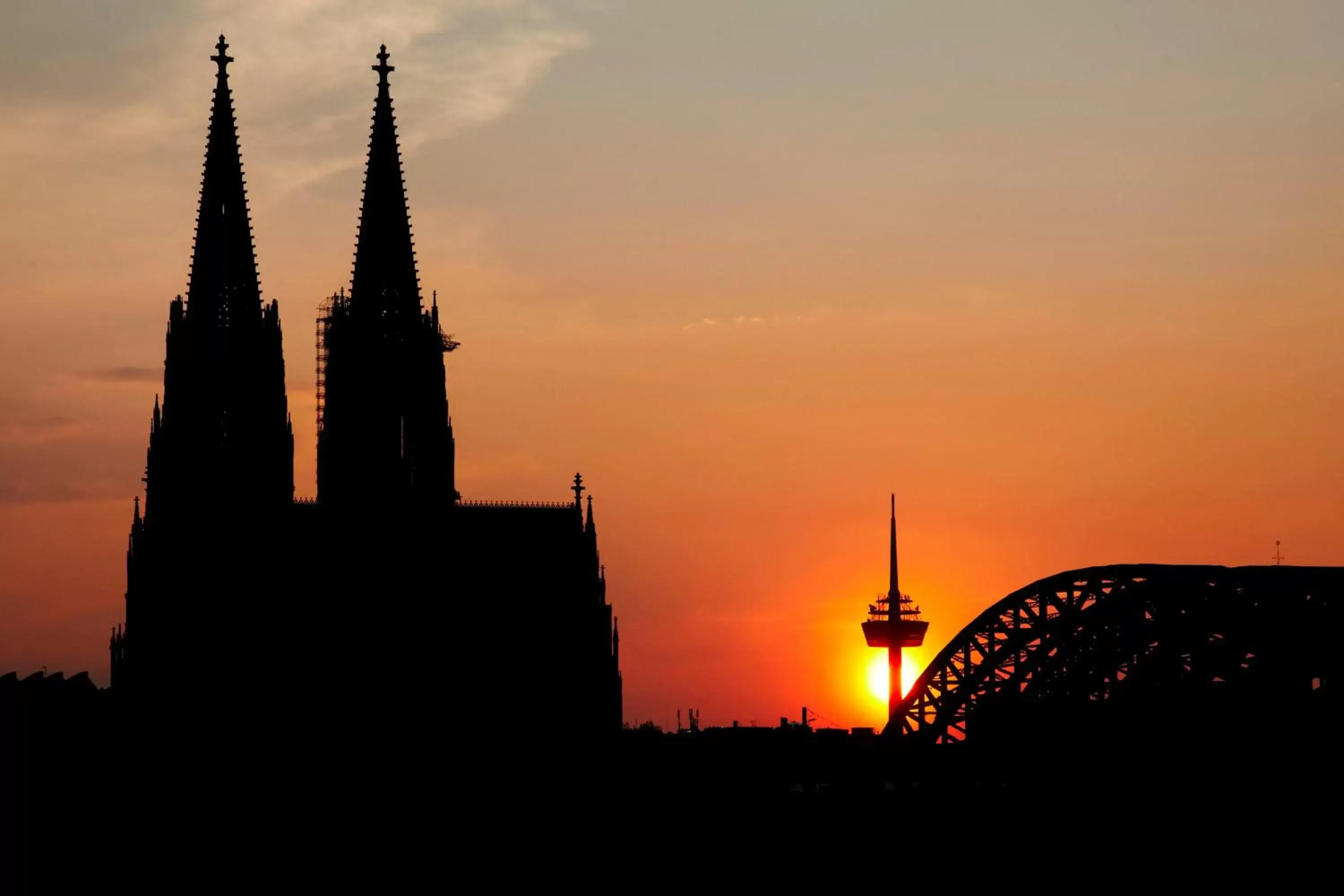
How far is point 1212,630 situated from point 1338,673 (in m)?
8.51

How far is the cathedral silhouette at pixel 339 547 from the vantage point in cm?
12488

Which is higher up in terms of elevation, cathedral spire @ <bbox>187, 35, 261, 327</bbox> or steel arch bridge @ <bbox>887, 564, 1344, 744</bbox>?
cathedral spire @ <bbox>187, 35, 261, 327</bbox>

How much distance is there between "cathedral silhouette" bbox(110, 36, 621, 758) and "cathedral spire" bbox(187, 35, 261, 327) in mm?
88

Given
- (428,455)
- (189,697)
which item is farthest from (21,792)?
(428,455)

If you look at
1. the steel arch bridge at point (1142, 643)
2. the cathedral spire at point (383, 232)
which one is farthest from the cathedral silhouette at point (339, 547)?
the steel arch bridge at point (1142, 643)

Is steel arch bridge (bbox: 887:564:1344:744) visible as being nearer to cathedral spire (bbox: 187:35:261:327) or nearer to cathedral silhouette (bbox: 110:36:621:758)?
cathedral silhouette (bbox: 110:36:621:758)

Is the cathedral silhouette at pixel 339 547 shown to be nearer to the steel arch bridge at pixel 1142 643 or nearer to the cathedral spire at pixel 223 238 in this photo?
the cathedral spire at pixel 223 238

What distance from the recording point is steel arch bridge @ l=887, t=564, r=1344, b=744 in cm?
10144

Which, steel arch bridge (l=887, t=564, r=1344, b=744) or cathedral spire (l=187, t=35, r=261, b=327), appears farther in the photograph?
cathedral spire (l=187, t=35, r=261, b=327)

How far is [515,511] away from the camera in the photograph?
14538 centimetres

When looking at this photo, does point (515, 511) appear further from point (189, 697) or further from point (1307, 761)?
point (1307, 761)

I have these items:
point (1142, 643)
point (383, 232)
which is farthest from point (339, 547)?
point (1142, 643)

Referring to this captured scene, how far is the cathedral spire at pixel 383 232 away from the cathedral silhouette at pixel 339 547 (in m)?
0.08

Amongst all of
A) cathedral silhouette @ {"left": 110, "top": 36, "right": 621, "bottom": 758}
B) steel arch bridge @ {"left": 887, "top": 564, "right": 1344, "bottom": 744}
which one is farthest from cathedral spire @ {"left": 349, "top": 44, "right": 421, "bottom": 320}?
steel arch bridge @ {"left": 887, "top": 564, "right": 1344, "bottom": 744}
